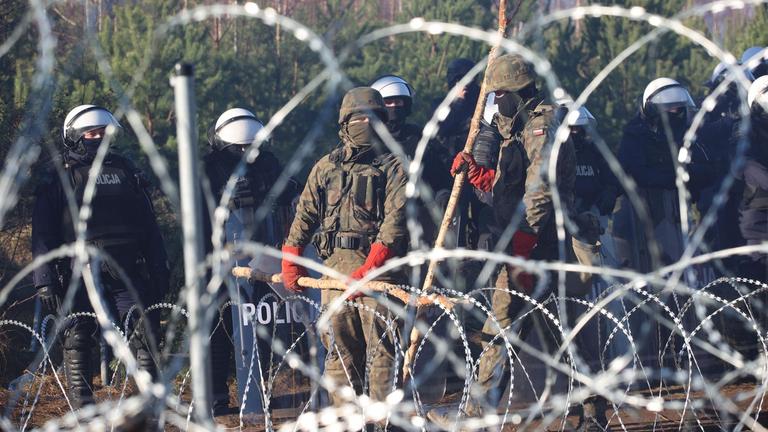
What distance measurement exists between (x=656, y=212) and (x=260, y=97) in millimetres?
5396

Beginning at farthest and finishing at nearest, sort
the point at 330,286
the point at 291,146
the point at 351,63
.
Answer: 1. the point at 351,63
2. the point at 291,146
3. the point at 330,286

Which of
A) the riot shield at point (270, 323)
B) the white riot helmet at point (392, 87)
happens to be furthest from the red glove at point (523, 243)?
the white riot helmet at point (392, 87)

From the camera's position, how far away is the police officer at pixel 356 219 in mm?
6137

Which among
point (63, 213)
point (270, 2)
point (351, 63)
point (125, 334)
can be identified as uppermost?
point (270, 2)

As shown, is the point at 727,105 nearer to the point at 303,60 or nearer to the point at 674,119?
the point at 674,119

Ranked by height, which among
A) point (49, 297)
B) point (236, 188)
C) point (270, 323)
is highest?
point (236, 188)

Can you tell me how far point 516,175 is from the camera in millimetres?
6293

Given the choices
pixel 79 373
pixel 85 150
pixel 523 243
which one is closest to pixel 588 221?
pixel 523 243

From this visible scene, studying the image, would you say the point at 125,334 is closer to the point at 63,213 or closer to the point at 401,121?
the point at 63,213

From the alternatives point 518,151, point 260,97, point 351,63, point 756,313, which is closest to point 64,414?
point 518,151

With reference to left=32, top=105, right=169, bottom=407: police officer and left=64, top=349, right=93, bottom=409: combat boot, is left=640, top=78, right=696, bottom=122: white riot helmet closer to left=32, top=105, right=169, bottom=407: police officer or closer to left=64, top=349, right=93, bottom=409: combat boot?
left=32, top=105, right=169, bottom=407: police officer

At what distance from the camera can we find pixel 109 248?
742 centimetres

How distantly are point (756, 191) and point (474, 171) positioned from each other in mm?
2960

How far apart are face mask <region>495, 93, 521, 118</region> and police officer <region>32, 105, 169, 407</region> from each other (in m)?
2.26
